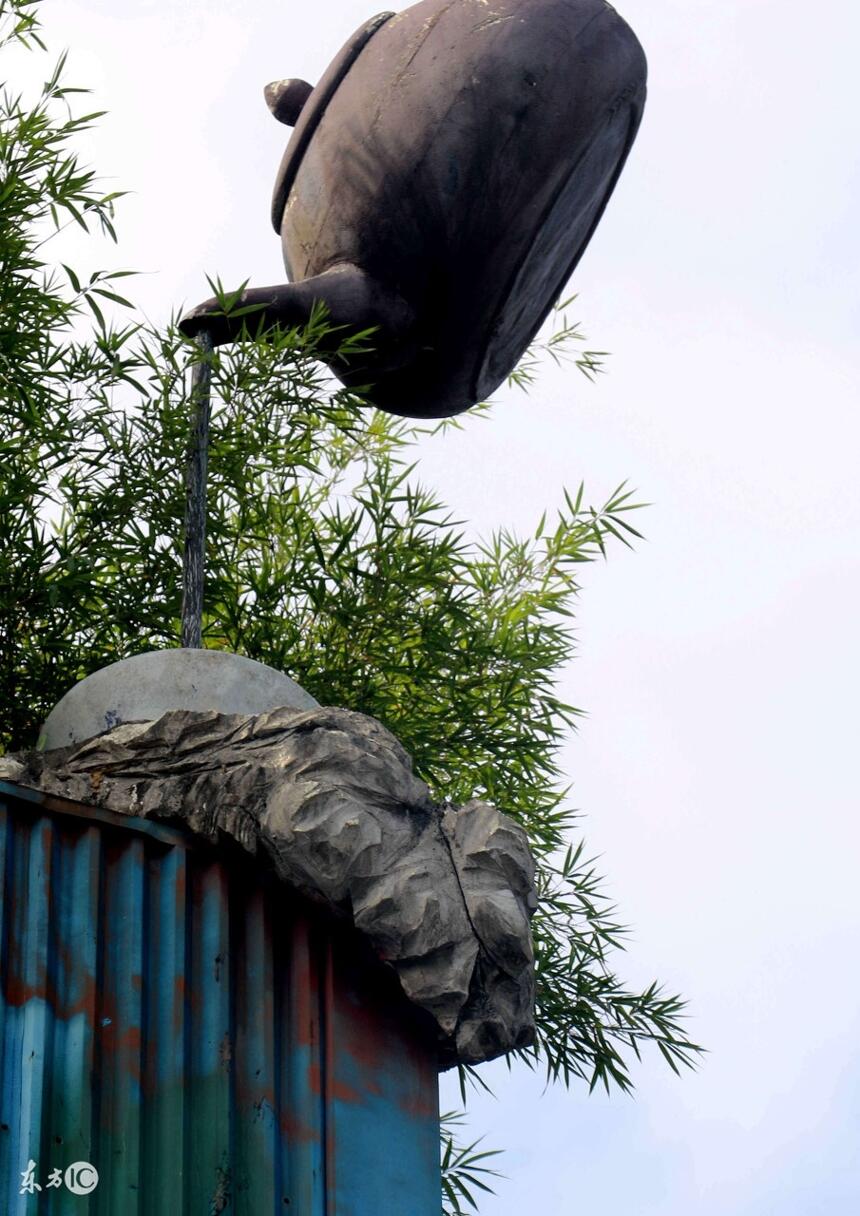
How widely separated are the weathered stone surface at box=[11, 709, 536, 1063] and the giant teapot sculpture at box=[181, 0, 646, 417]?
1262 mm

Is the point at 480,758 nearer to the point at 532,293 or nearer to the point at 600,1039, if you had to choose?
the point at 600,1039

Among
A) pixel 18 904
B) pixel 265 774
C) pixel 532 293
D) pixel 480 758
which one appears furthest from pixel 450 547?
pixel 18 904

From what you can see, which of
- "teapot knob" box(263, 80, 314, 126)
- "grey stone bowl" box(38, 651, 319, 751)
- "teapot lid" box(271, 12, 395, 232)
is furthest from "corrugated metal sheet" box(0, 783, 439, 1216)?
"teapot knob" box(263, 80, 314, 126)

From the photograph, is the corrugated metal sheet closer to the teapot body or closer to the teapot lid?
the teapot body

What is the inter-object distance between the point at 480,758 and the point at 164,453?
1.70 meters

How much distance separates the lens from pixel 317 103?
17.0 ft

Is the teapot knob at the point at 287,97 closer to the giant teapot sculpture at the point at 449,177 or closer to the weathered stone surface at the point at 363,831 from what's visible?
the giant teapot sculpture at the point at 449,177

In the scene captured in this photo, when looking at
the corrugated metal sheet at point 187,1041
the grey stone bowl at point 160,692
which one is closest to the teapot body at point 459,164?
the grey stone bowl at point 160,692

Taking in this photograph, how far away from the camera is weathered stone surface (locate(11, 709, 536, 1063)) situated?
3914 millimetres

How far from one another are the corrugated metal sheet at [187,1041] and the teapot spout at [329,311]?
1.53 meters

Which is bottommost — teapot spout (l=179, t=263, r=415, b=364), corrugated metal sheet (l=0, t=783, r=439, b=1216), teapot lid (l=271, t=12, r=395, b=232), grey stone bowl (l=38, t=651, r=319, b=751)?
corrugated metal sheet (l=0, t=783, r=439, b=1216)

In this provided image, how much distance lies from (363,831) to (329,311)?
5.18 ft

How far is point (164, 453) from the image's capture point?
5.49 meters

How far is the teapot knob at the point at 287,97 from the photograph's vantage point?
17.6 feet
